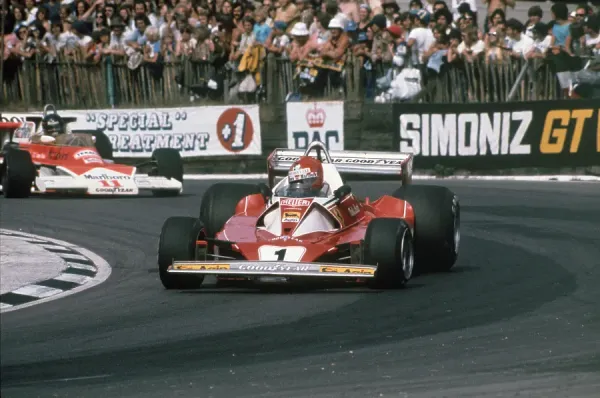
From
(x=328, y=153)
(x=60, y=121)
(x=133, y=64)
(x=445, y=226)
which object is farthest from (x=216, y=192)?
(x=133, y=64)

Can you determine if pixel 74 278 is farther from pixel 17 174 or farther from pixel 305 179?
pixel 17 174

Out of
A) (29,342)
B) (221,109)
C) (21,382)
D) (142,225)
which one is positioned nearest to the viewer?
(21,382)

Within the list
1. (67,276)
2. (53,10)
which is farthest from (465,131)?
(67,276)

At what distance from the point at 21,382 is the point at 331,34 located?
621 inches

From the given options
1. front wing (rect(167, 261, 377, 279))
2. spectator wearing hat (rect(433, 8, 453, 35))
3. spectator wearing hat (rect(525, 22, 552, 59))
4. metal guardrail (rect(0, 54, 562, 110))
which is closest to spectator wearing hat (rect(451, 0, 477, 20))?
spectator wearing hat (rect(433, 8, 453, 35))

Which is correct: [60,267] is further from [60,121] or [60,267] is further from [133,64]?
[133,64]

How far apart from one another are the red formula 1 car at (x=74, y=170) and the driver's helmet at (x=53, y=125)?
163 mm

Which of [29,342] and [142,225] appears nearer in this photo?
[29,342]

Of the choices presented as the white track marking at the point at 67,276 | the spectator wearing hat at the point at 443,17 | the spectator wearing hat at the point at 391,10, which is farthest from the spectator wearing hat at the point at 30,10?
the white track marking at the point at 67,276

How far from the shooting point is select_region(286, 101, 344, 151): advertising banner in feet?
75.7

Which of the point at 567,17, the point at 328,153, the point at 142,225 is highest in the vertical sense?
the point at 567,17

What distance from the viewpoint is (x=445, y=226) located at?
40.1ft

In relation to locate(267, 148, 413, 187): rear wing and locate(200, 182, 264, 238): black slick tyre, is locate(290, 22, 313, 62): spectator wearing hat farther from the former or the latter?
locate(200, 182, 264, 238): black slick tyre

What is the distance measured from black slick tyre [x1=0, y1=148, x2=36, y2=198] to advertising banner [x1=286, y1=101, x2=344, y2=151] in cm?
521
